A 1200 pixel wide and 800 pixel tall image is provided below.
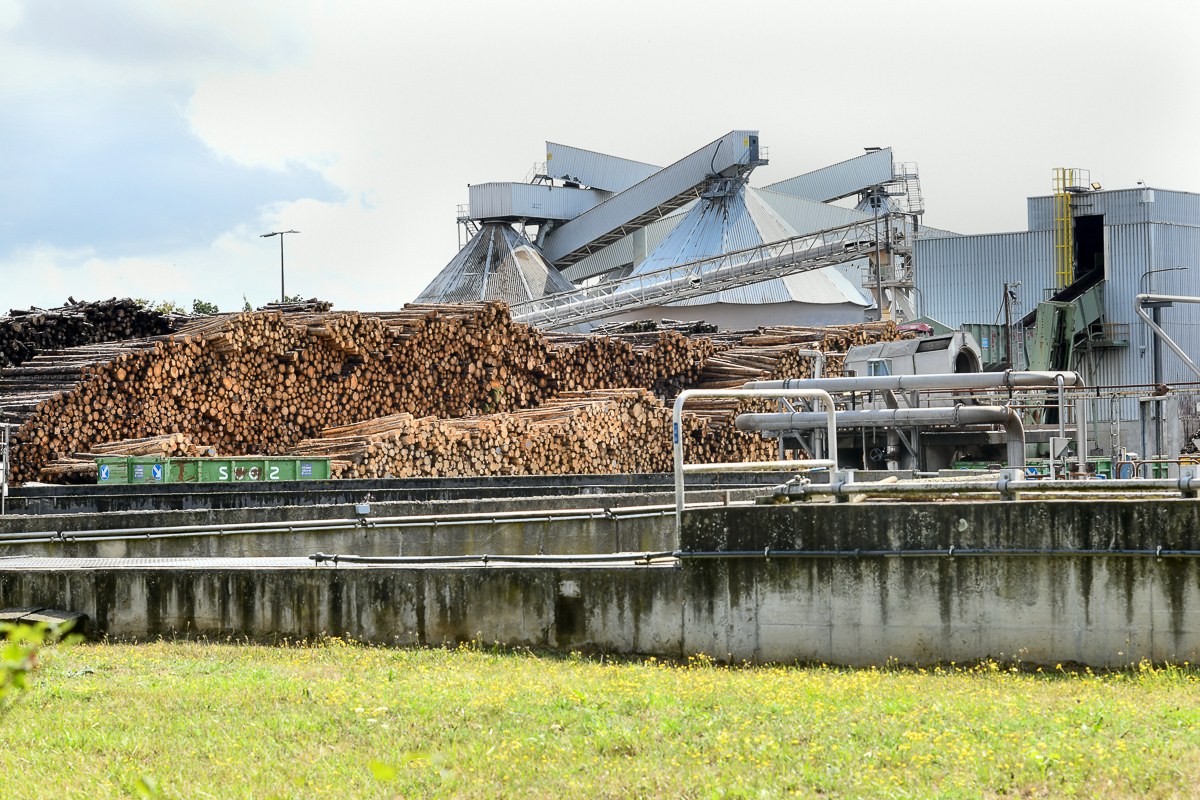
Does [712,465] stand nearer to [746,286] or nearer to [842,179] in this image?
[746,286]

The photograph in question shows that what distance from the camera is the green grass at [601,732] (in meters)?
5.02

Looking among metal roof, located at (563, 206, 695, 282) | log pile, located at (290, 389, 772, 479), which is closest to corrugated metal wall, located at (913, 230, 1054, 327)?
log pile, located at (290, 389, 772, 479)

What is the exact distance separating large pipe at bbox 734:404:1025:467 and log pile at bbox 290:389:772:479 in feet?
13.4

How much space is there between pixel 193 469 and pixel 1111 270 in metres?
34.9

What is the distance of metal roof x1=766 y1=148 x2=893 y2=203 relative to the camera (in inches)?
2714

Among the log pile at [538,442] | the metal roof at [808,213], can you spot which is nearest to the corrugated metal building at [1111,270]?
the metal roof at [808,213]

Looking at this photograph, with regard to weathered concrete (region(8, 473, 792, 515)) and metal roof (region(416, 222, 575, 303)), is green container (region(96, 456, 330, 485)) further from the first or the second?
metal roof (region(416, 222, 575, 303))

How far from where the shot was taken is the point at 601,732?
19.0 feet

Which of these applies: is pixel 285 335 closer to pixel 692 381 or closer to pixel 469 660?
pixel 692 381

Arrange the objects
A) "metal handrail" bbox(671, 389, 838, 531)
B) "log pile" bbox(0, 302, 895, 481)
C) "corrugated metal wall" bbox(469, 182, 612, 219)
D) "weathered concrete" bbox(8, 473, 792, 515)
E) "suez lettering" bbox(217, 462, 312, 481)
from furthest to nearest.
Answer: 1. "corrugated metal wall" bbox(469, 182, 612, 219)
2. "log pile" bbox(0, 302, 895, 481)
3. "suez lettering" bbox(217, 462, 312, 481)
4. "weathered concrete" bbox(8, 473, 792, 515)
5. "metal handrail" bbox(671, 389, 838, 531)

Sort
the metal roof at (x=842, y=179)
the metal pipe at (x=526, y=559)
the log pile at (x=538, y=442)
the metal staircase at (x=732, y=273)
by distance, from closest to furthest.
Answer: the metal pipe at (x=526, y=559) < the log pile at (x=538, y=442) < the metal staircase at (x=732, y=273) < the metal roof at (x=842, y=179)

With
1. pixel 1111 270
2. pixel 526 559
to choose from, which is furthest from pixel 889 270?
pixel 526 559

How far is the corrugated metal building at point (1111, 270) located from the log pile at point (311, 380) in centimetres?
1941

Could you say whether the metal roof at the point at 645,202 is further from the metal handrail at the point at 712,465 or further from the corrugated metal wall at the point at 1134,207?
the metal handrail at the point at 712,465
